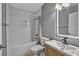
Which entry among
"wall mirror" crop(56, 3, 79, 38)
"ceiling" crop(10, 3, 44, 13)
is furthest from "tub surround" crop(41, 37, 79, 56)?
"ceiling" crop(10, 3, 44, 13)

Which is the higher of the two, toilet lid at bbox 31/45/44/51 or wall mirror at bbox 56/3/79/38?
wall mirror at bbox 56/3/79/38

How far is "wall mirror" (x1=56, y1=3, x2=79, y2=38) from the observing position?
52.7 inches

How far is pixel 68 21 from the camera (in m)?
1.40

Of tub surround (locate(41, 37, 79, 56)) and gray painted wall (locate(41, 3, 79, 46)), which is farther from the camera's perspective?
gray painted wall (locate(41, 3, 79, 46))

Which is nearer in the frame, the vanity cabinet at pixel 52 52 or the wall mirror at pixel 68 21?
the vanity cabinet at pixel 52 52

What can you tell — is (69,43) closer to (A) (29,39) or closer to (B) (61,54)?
(B) (61,54)

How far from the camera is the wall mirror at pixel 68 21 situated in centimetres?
134

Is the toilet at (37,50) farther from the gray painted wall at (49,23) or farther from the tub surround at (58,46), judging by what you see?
the gray painted wall at (49,23)

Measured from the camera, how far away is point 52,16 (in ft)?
4.42

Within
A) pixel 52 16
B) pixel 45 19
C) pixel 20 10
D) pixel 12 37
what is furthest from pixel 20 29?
pixel 52 16

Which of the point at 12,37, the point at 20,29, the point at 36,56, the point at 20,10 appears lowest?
the point at 36,56

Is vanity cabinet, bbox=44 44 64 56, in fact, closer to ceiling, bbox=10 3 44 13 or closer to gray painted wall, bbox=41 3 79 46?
gray painted wall, bbox=41 3 79 46

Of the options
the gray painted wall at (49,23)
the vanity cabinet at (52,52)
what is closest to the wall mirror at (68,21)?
the gray painted wall at (49,23)

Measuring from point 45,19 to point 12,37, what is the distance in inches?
21.8
